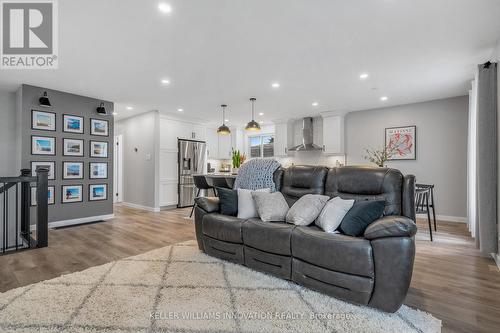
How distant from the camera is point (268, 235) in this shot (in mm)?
2389

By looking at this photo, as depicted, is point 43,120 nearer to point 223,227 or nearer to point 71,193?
point 71,193

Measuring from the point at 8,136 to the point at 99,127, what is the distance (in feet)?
4.86

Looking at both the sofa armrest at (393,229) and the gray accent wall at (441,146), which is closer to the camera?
the sofa armrest at (393,229)

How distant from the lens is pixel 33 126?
175 inches

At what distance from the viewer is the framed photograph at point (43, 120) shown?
14.6ft

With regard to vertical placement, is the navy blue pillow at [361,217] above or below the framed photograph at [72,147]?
below

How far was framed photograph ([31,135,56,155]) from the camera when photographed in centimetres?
444

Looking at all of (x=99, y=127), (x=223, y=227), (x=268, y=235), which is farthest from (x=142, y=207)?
(x=268, y=235)

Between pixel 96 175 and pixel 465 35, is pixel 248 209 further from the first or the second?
pixel 96 175

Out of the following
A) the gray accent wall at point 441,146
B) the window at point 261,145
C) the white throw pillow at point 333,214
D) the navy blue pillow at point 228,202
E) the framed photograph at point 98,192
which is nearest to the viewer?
the white throw pillow at point 333,214

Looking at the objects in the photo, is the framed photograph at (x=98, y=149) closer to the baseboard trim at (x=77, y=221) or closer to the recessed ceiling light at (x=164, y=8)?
the baseboard trim at (x=77, y=221)

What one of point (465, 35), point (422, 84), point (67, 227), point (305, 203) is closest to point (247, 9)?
point (305, 203)

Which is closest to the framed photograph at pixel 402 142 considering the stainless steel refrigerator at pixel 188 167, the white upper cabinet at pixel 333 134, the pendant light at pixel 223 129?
the white upper cabinet at pixel 333 134

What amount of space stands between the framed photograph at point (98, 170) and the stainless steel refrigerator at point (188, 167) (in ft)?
6.03
